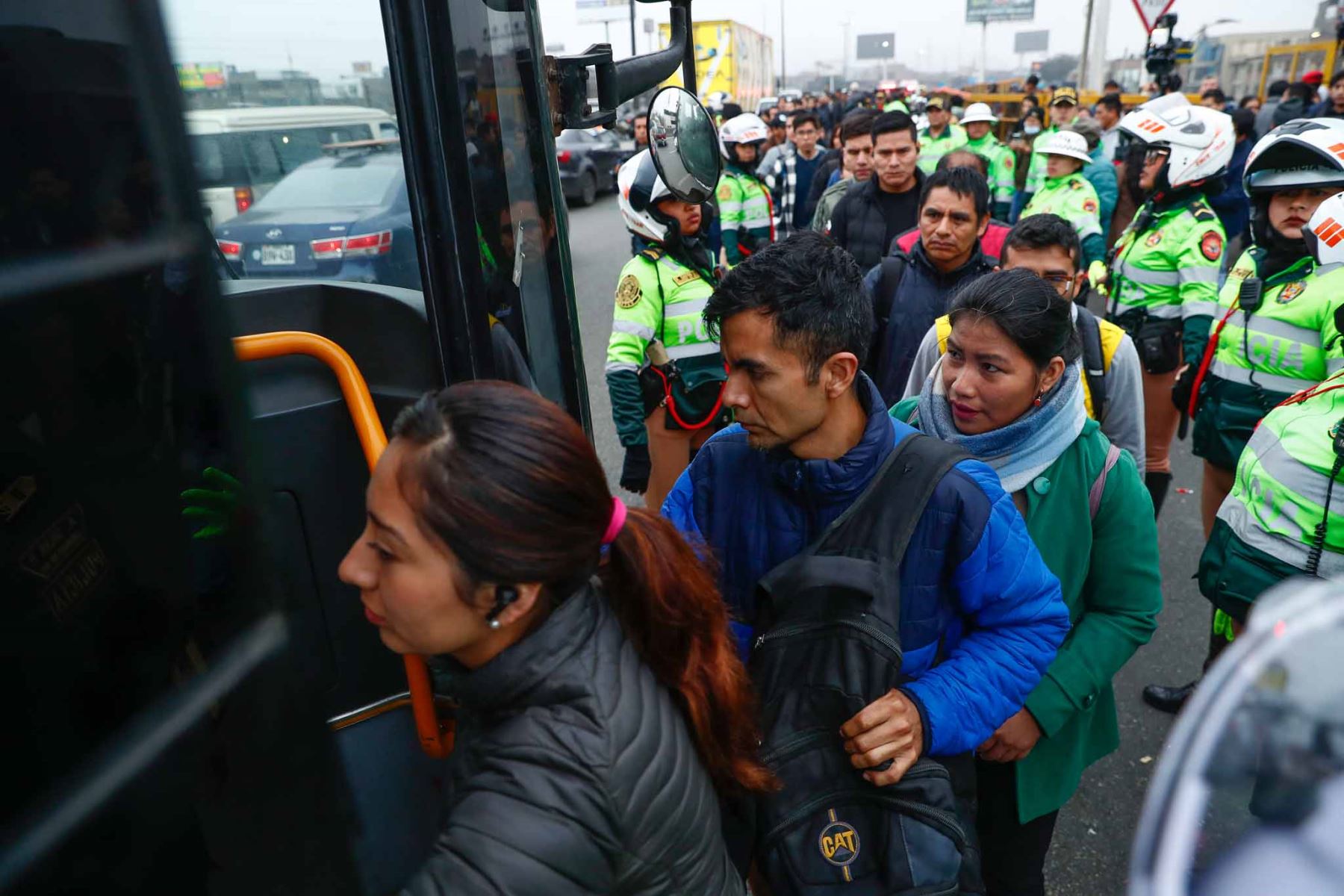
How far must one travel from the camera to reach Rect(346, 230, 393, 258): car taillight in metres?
1.65

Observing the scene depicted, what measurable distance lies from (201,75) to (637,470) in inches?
89.1

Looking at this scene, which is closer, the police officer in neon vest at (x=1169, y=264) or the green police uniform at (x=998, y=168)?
the police officer in neon vest at (x=1169, y=264)

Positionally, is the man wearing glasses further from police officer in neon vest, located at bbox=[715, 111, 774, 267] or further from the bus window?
police officer in neon vest, located at bbox=[715, 111, 774, 267]

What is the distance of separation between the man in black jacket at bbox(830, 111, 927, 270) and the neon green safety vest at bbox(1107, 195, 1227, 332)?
3.58 ft

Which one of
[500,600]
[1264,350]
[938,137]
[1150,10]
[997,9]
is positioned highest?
[997,9]

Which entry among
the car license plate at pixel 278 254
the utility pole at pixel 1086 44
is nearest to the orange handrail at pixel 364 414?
the car license plate at pixel 278 254

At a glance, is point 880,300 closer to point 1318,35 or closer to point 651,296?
point 651,296

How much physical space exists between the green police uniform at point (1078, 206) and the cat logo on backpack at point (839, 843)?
5.22 meters

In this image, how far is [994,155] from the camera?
29.5 ft

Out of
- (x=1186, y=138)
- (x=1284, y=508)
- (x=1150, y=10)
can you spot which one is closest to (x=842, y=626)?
(x=1284, y=508)

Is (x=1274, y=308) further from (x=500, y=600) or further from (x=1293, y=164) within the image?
(x=500, y=600)

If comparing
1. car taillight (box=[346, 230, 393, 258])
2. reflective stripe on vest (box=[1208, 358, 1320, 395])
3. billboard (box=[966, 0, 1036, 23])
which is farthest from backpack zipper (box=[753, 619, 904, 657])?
billboard (box=[966, 0, 1036, 23])

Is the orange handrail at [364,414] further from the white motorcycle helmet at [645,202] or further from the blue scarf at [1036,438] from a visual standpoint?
the white motorcycle helmet at [645,202]

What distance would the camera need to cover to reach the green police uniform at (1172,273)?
3.94 metres
